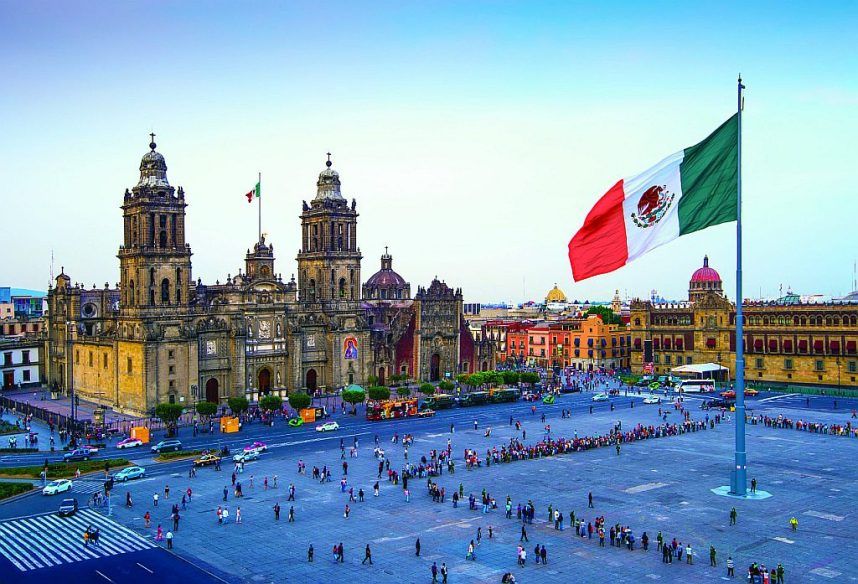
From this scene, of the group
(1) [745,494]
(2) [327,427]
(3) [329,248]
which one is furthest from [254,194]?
(1) [745,494]

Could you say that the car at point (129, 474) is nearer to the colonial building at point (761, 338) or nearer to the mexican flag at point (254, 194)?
the mexican flag at point (254, 194)

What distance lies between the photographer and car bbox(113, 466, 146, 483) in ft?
190

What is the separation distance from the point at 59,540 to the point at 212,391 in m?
48.6

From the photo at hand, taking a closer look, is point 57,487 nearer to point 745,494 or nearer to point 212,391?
point 212,391

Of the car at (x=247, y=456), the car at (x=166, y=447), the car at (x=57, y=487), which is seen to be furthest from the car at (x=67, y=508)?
the car at (x=166, y=447)

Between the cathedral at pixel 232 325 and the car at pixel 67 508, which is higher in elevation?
the cathedral at pixel 232 325

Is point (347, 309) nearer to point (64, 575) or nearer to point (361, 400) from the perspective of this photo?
point (361, 400)

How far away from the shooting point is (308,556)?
1626 inches

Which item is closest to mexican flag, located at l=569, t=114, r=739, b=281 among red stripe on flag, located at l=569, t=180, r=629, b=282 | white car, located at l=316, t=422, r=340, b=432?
red stripe on flag, located at l=569, t=180, r=629, b=282

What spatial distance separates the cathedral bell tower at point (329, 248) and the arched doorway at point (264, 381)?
12486 mm

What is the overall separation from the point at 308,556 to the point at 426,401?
5339 centimetres

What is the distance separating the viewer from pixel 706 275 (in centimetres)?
16225

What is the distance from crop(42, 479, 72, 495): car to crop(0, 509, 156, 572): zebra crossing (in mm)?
5199

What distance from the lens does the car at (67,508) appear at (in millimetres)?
49375
